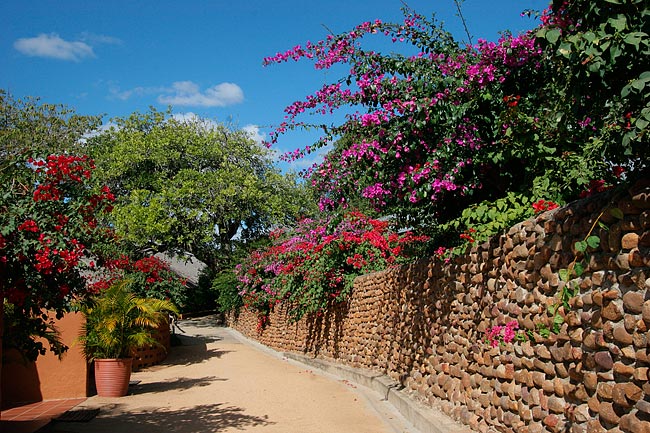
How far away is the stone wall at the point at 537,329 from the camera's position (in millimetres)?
3766

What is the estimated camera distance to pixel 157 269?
1672 cm

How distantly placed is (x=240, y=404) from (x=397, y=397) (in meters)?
2.70

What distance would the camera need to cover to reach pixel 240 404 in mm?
9781

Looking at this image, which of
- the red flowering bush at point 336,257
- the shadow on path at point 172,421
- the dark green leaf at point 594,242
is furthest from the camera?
the red flowering bush at point 336,257

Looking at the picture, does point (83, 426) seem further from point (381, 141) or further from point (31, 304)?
point (381, 141)

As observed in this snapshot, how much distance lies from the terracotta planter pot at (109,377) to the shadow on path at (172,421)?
0.72 meters

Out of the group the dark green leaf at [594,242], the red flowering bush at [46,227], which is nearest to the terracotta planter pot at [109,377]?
the red flowering bush at [46,227]

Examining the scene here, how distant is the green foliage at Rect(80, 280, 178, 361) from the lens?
998cm

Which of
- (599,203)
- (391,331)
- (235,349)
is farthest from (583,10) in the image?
(235,349)

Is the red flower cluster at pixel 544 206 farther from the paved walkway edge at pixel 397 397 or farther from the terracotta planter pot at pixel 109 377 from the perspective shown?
the terracotta planter pot at pixel 109 377

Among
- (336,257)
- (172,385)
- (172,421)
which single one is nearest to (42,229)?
(172,421)

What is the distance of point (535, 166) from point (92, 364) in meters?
8.53

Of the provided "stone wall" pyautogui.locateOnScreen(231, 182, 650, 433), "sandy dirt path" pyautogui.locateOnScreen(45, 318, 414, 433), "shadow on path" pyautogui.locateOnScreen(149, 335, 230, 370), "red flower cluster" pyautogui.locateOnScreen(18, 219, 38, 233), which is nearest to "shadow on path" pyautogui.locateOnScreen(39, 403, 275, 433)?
"sandy dirt path" pyautogui.locateOnScreen(45, 318, 414, 433)

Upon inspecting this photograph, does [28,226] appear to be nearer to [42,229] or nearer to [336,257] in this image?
[42,229]
